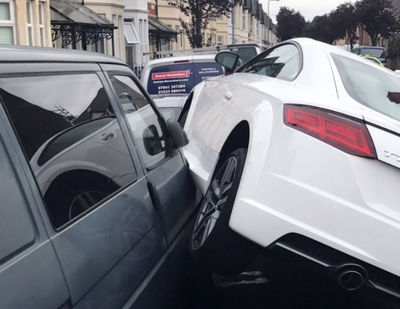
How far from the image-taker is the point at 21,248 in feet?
5.57

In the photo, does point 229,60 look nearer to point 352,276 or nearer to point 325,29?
point 352,276

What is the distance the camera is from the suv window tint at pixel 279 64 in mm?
3781

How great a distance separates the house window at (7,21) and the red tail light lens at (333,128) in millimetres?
13692

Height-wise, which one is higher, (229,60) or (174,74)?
(229,60)

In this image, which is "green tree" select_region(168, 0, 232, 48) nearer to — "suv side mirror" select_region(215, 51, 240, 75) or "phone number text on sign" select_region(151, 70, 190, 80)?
"phone number text on sign" select_region(151, 70, 190, 80)

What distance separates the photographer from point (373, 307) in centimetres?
356

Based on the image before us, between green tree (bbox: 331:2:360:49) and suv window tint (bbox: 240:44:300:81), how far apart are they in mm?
60799

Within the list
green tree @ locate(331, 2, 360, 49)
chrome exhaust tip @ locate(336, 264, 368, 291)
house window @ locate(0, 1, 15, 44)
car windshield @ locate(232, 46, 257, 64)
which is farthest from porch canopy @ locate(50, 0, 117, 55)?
green tree @ locate(331, 2, 360, 49)

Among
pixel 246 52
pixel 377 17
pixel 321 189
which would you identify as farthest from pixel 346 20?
pixel 321 189

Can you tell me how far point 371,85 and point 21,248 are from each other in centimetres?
252

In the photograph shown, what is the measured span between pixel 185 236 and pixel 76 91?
4.29 feet

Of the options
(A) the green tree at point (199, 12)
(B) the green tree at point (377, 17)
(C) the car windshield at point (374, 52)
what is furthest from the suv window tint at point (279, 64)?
(B) the green tree at point (377, 17)

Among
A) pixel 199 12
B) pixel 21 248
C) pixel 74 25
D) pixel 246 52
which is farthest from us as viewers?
pixel 199 12

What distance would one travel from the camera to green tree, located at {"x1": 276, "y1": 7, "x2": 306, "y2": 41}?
269 feet
